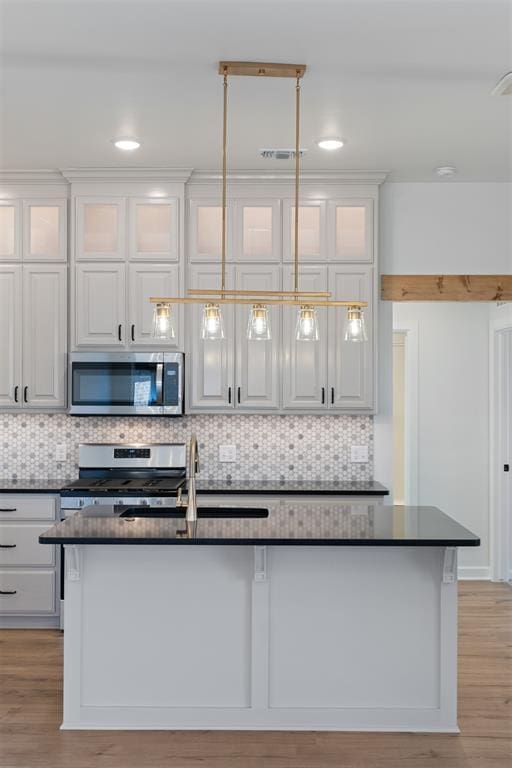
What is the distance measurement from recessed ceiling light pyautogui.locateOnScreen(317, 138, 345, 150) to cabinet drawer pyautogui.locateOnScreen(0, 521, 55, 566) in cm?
279

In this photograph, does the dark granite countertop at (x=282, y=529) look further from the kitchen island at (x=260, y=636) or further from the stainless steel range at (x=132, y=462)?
the stainless steel range at (x=132, y=462)

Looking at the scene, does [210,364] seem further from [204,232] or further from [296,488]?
[296,488]

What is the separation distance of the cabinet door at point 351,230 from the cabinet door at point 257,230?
36 cm

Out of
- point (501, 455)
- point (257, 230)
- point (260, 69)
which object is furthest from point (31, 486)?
point (501, 455)

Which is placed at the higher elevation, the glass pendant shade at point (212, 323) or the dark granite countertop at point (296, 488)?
the glass pendant shade at point (212, 323)

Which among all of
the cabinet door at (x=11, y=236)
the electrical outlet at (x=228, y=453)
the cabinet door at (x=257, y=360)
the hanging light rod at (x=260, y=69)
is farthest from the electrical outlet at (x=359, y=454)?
the hanging light rod at (x=260, y=69)

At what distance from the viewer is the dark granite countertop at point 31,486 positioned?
4754 millimetres

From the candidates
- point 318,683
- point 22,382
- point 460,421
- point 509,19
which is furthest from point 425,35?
point 460,421

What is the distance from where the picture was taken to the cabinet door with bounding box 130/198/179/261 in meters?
5.02

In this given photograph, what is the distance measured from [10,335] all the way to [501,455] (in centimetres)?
382

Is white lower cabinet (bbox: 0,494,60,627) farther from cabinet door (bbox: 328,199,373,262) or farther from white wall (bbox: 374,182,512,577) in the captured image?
cabinet door (bbox: 328,199,373,262)

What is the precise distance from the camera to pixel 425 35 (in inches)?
118

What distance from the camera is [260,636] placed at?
11.1 ft

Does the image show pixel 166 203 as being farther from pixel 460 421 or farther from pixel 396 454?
pixel 396 454
